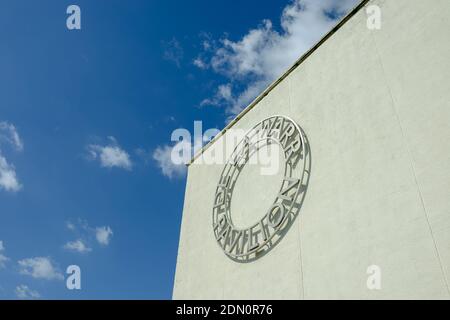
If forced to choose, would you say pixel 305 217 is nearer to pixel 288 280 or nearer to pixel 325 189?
pixel 325 189

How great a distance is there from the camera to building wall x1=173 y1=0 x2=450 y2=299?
3.75 m

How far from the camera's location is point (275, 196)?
5828 mm

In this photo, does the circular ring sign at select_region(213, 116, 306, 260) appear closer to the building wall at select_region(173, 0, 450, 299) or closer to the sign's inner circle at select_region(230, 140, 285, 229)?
the sign's inner circle at select_region(230, 140, 285, 229)

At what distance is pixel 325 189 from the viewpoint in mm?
4941

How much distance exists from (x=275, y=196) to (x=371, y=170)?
173 cm

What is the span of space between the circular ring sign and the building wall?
0.19 metres

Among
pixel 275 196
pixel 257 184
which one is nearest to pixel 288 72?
pixel 257 184

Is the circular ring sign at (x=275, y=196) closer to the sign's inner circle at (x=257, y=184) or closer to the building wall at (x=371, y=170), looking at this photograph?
the sign's inner circle at (x=257, y=184)

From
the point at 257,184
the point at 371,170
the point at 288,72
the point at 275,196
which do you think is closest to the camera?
the point at 371,170

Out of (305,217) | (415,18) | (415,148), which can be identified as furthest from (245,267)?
(415,18)

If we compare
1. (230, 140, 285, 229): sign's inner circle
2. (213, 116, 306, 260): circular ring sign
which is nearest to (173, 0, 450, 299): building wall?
(230, 140, 285, 229): sign's inner circle

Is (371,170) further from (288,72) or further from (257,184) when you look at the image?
(288,72)

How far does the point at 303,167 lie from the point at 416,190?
5.82 ft

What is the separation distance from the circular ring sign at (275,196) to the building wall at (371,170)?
0.19m
